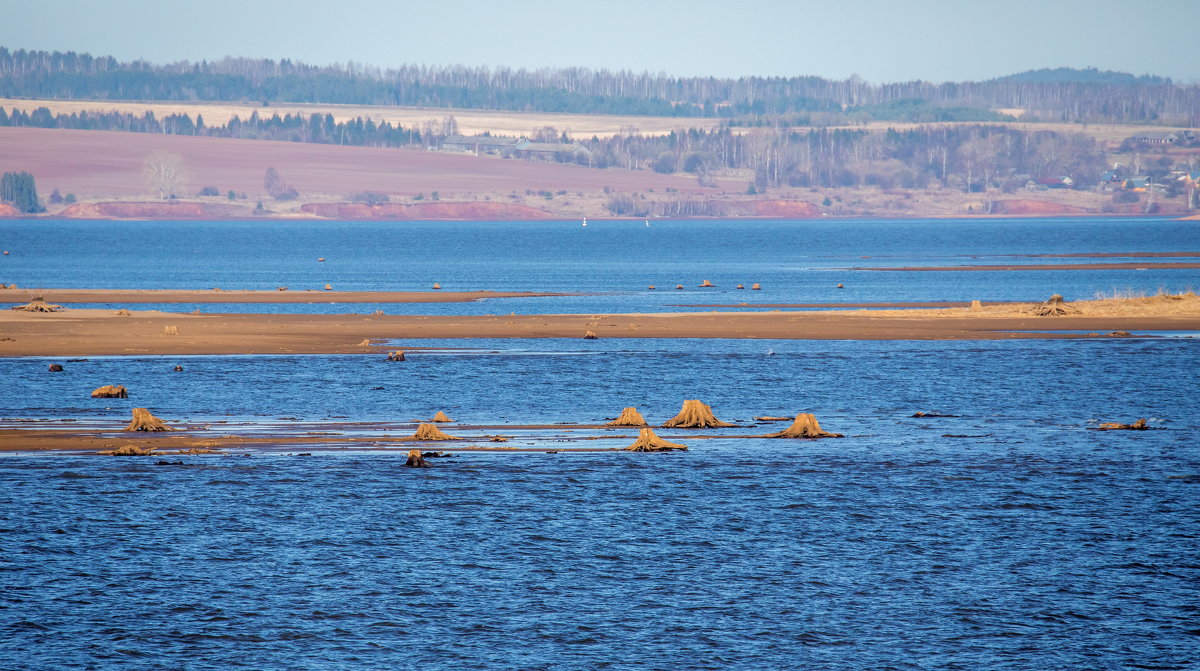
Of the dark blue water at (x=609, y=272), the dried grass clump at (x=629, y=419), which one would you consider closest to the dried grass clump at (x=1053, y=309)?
the dark blue water at (x=609, y=272)

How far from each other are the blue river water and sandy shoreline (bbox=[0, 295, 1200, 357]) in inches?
322

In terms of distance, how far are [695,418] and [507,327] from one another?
3106 centimetres

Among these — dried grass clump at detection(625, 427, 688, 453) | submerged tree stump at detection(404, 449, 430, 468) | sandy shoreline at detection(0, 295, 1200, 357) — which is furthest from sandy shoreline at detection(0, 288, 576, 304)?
submerged tree stump at detection(404, 449, 430, 468)

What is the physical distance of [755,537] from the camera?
24234mm

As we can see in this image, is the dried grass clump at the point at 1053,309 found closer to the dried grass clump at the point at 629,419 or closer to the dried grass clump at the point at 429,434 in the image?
the dried grass clump at the point at 629,419

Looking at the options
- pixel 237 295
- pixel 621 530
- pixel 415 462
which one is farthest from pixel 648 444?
pixel 237 295

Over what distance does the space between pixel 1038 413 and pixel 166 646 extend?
28.0m

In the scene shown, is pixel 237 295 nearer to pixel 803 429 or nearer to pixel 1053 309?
pixel 1053 309

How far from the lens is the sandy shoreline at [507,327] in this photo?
57375 millimetres

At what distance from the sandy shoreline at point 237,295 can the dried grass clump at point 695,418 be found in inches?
2061

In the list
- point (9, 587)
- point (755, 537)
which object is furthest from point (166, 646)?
point (755, 537)

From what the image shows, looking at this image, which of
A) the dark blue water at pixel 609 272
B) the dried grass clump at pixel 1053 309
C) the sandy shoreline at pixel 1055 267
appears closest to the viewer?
the dried grass clump at pixel 1053 309

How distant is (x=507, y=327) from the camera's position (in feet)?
219

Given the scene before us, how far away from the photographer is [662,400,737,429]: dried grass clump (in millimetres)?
36531
